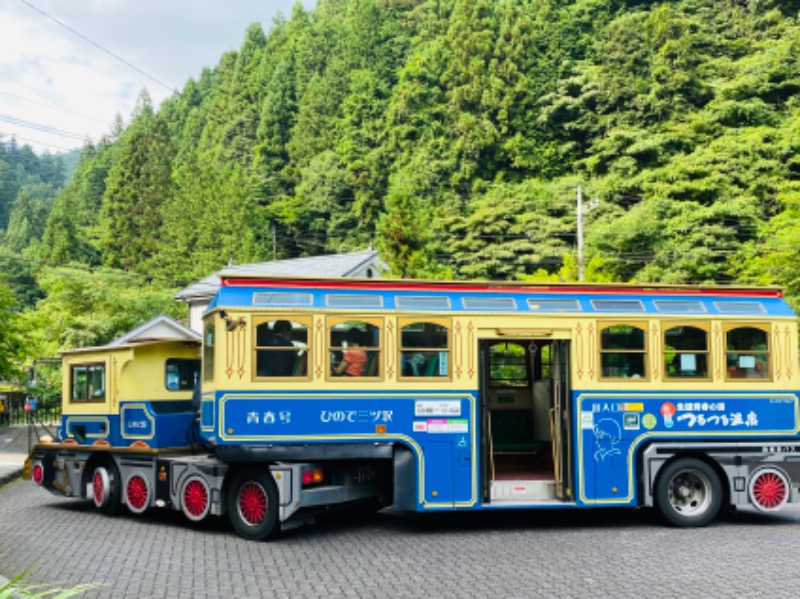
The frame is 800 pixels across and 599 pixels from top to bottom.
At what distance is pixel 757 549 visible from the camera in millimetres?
9906

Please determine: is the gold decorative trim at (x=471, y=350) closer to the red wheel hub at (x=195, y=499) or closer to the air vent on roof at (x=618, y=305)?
the air vent on roof at (x=618, y=305)

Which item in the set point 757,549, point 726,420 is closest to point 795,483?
point 726,420

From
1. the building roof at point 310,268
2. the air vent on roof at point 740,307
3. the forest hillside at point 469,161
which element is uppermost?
the forest hillside at point 469,161

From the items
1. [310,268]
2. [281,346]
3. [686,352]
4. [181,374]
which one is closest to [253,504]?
[281,346]

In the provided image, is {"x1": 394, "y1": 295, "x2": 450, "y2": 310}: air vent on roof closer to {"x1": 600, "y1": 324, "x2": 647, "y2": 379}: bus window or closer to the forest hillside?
{"x1": 600, "y1": 324, "x2": 647, "y2": 379}: bus window

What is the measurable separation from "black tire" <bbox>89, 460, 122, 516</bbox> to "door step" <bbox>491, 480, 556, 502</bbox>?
5891 millimetres

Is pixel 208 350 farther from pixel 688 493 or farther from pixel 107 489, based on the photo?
pixel 688 493

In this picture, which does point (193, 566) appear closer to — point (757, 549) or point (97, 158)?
point (757, 549)

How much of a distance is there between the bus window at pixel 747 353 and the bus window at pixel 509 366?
2.96m

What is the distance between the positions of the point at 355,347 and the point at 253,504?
2.45m

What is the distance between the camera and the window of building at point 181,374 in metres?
13.4

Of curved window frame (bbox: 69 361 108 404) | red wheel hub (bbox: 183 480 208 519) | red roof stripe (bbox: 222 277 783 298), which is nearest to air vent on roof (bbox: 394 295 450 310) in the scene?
red roof stripe (bbox: 222 277 783 298)

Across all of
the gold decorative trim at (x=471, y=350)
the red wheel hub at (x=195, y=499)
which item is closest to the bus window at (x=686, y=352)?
the gold decorative trim at (x=471, y=350)

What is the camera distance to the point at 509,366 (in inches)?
508
